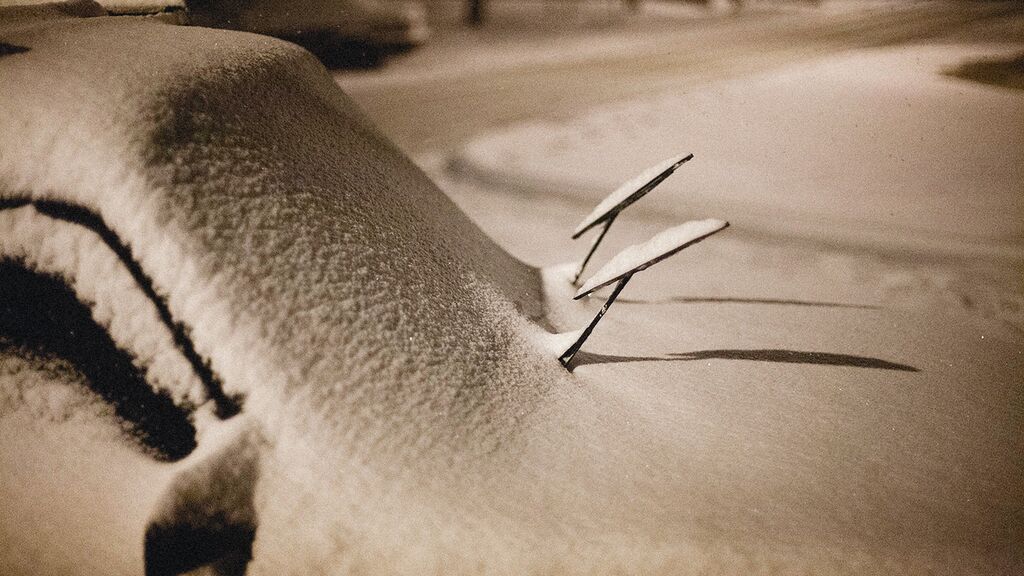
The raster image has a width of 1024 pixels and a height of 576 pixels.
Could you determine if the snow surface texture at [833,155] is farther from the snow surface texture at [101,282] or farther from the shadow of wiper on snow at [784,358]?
the snow surface texture at [101,282]

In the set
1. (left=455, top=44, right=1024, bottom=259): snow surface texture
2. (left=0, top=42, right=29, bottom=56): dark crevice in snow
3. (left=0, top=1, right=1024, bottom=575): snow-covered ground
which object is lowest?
(left=455, top=44, right=1024, bottom=259): snow surface texture

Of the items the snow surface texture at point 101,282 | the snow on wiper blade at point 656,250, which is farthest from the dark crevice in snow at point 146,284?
the snow on wiper blade at point 656,250

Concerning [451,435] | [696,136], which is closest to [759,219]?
[696,136]

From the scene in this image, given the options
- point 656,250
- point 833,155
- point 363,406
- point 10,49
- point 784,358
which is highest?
point 10,49

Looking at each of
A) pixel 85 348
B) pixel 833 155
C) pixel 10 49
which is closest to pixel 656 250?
pixel 85 348

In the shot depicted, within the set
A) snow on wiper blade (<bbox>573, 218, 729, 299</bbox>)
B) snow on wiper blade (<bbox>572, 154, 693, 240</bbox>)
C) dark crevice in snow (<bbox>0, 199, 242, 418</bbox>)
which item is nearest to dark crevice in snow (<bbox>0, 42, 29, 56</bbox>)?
dark crevice in snow (<bbox>0, 199, 242, 418</bbox>)

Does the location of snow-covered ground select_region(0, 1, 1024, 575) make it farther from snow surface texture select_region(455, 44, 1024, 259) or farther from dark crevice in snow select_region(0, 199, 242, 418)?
snow surface texture select_region(455, 44, 1024, 259)

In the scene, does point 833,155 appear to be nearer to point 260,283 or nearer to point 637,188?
point 637,188
